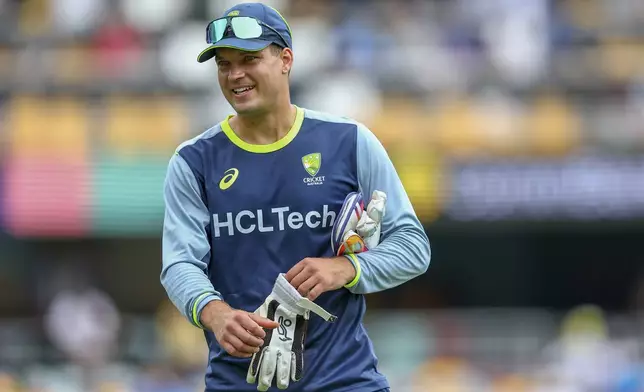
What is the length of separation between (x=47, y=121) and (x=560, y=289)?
7190mm

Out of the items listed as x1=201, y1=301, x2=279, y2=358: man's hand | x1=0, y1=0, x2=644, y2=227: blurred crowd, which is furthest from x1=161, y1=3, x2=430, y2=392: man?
x1=0, y1=0, x2=644, y2=227: blurred crowd

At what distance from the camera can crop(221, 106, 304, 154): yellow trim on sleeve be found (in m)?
5.26

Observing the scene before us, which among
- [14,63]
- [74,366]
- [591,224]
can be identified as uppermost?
[14,63]

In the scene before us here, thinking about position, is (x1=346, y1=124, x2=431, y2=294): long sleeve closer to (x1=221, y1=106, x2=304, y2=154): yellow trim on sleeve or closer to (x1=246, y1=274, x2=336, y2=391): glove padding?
(x1=221, y1=106, x2=304, y2=154): yellow trim on sleeve

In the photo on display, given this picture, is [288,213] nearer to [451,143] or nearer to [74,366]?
[74,366]

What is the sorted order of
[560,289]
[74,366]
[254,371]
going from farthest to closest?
A: [560,289] < [74,366] < [254,371]

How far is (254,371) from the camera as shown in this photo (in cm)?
501

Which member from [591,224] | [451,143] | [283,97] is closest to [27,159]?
[451,143]

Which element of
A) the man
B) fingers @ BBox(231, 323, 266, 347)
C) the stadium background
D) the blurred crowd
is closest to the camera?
fingers @ BBox(231, 323, 266, 347)

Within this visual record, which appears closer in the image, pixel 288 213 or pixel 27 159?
pixel 288 213

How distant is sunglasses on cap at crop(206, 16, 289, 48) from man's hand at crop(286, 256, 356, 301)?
2.73 feet

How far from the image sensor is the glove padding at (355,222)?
5070mm

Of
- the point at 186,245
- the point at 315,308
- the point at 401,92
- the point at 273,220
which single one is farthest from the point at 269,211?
the point at 401,92

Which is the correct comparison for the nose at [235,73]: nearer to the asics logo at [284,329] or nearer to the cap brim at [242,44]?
the cap brim at [242,44]
